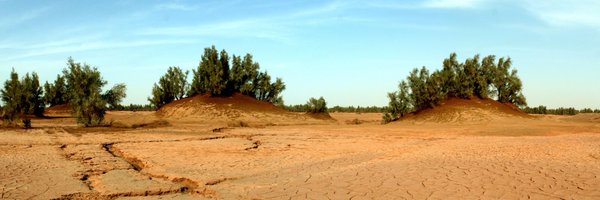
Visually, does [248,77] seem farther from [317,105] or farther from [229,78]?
[317,105]

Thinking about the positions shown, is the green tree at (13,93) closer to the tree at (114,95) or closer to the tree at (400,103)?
the tree at (114,95)

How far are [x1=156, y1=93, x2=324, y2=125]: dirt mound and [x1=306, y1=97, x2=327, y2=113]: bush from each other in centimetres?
648

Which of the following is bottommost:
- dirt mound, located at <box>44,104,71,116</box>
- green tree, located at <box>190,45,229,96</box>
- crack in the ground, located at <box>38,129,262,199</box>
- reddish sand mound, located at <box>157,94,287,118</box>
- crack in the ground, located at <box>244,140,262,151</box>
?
crack in the ground, located at <box>38,129,262,199</box>

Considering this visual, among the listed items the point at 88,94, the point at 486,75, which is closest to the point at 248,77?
the point at 88,94

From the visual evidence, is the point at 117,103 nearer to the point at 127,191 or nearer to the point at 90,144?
the point at 90,144

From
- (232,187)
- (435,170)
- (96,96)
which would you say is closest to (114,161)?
(232,187)

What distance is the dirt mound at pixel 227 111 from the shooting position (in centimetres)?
2672

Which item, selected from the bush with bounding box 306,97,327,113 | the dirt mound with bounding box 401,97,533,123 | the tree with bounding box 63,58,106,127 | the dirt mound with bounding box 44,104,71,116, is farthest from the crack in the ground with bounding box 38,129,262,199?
the dirt mound with bounding box 44,104,71,116

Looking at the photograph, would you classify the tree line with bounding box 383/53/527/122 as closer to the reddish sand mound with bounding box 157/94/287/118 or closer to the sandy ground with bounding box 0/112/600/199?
the reddish sand mound with bounding box 157/94/287/118

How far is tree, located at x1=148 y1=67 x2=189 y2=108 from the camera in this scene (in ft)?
105

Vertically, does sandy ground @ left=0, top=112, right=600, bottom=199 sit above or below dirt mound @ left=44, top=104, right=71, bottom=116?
below

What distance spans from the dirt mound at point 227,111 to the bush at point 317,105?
6483mm

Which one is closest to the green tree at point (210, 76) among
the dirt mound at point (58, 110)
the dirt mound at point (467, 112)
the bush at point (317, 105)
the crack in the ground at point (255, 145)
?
the bush at point (317, 105)

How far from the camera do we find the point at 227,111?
27609mm
